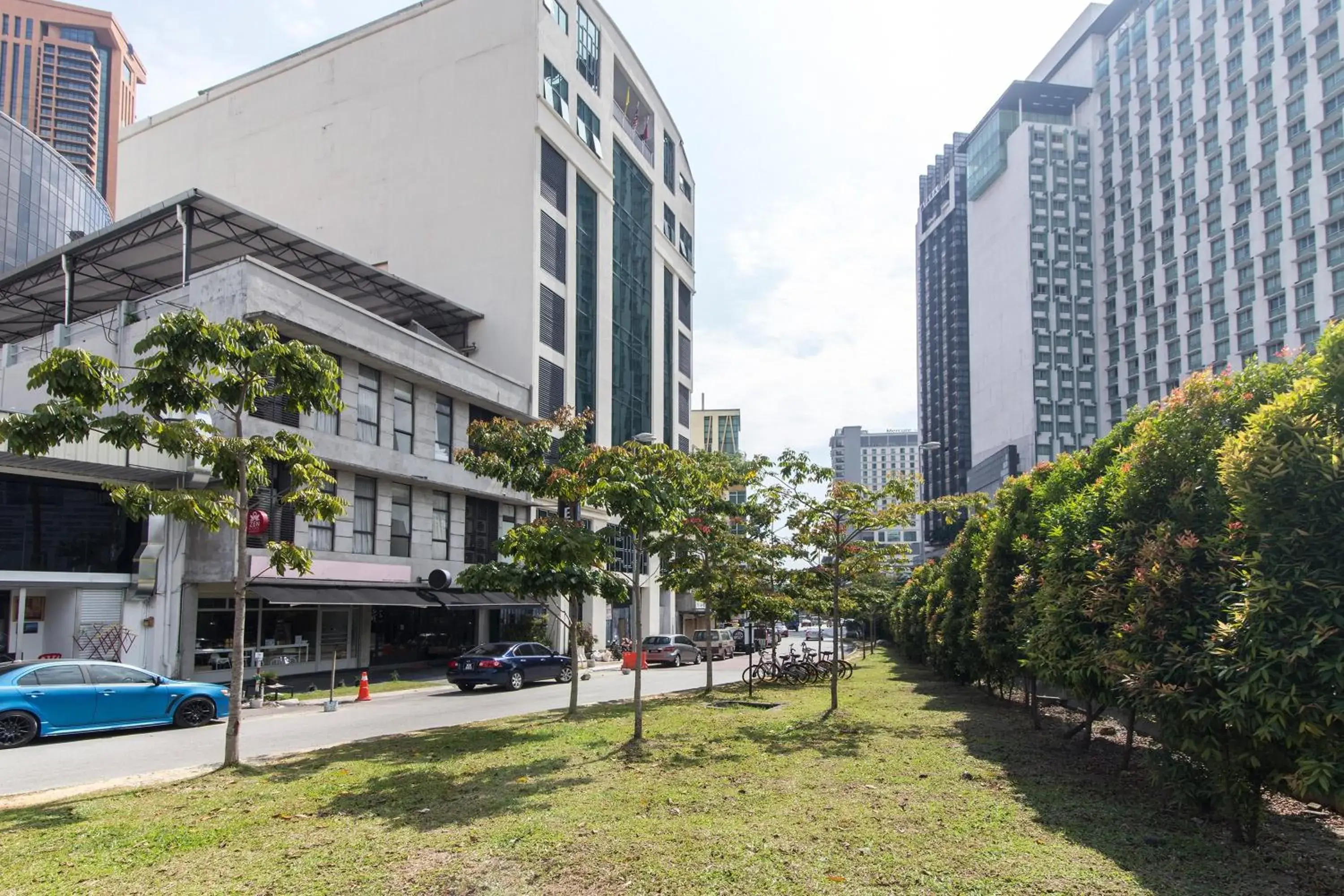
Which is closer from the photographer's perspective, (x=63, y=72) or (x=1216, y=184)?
(x=1216, y=184)

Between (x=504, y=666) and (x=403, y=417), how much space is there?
35.2 ft

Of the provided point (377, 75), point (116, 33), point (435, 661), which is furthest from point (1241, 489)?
point (116, 33)

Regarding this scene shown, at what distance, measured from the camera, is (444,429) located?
110ft

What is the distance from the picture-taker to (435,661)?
34.2 m

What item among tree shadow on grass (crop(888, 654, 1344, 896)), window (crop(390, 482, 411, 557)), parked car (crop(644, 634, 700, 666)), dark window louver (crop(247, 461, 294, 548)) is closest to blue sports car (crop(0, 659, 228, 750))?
dark window louver (crop(247, 461, 294, 548))

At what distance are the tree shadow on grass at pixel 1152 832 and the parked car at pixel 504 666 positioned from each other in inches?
609

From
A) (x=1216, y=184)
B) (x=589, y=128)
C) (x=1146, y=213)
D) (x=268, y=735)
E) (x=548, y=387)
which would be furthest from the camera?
(x=1146, y=213)

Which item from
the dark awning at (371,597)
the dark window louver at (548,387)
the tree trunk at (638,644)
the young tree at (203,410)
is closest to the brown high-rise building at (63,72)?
the dark window louver at (548,387)

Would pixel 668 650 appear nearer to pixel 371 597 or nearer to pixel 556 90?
pixel 371 597

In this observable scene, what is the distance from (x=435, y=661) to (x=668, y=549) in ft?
60.8

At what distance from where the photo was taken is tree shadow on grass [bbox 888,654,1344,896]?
6.25 meters

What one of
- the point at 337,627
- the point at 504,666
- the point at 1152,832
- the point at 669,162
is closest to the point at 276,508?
the point at 337,627

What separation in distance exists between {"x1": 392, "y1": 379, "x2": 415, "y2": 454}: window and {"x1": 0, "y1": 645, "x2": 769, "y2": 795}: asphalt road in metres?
9.13

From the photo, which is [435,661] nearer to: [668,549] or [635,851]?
[668,549]
